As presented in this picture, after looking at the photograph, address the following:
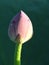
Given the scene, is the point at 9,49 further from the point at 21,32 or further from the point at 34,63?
the point at 21,32

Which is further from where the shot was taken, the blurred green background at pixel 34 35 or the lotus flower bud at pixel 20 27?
the blurred green background at pixel 34 35

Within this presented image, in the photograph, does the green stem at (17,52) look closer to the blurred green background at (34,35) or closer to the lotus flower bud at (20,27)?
the lotus flower bud at (20,27)

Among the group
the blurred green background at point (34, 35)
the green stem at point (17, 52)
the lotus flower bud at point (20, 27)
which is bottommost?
the green stem at point (17, 52)

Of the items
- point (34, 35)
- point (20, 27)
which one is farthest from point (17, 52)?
point (34, 35)

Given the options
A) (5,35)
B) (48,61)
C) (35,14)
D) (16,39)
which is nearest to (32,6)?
(35,14)

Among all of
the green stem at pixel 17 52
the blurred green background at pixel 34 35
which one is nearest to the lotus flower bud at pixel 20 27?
the green stem at pixel 17 52

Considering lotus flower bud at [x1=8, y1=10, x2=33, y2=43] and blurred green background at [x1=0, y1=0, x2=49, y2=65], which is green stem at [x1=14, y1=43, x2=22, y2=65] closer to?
lotus flower bud at [x1=8, y1=10, x2=33, y2=43]

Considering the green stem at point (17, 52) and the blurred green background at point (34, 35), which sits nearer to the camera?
the green stem at point (17, 52)

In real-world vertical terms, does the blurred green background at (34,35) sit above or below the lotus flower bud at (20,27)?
above

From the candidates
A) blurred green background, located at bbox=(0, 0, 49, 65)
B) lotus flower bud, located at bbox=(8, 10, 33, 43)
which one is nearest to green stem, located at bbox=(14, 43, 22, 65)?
lotus flower bud, located at bbox=(8, 10, 33, 43)

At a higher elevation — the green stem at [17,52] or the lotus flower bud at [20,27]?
the lotus flower bud at [20,27]
